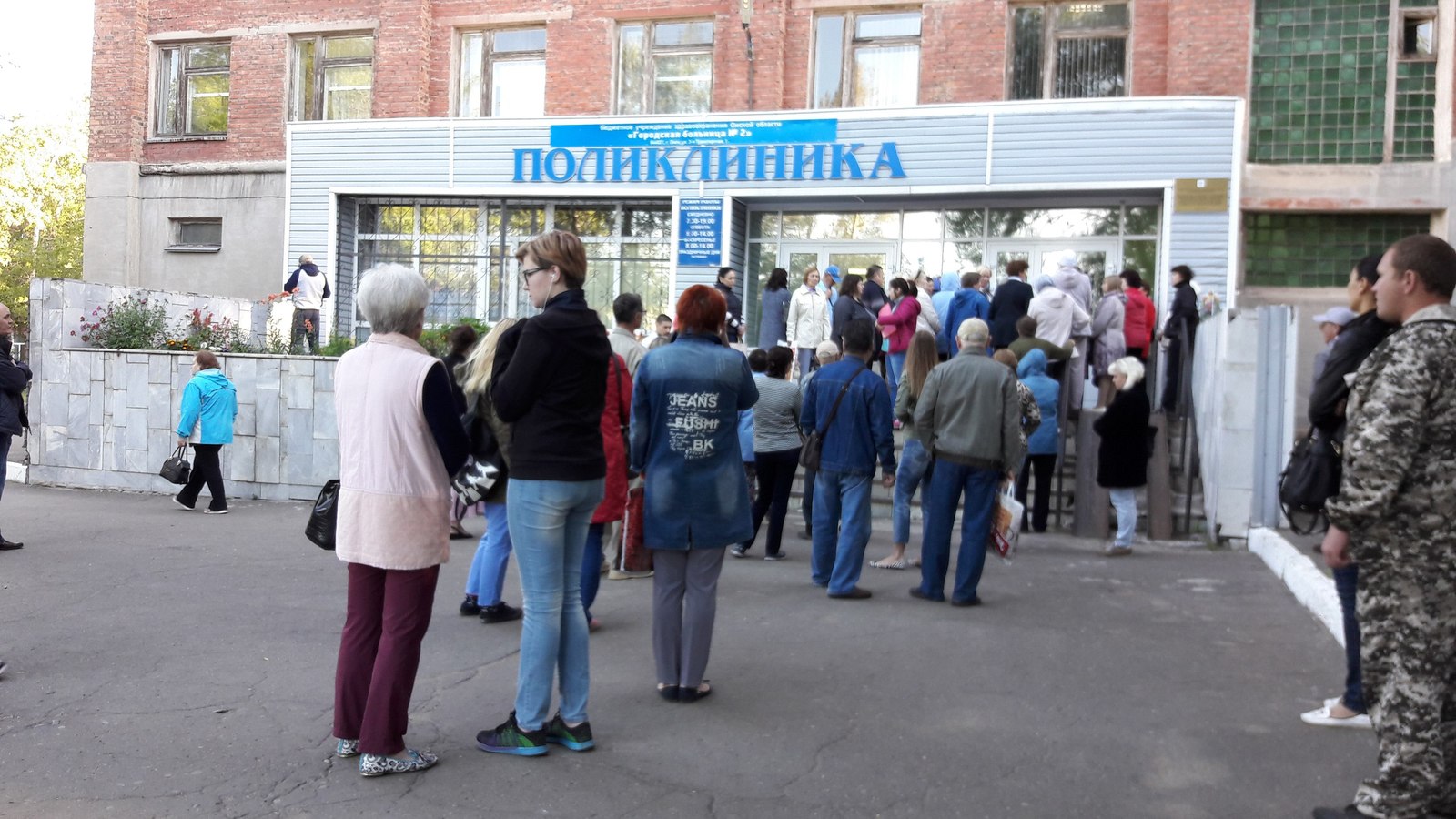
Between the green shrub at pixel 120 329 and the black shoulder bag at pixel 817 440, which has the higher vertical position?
the green shrub at pixel 120 329

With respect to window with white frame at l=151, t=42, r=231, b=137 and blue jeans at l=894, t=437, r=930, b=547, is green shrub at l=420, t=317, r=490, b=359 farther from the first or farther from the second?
window with white frame at l=151, t=42, r=231, b=137

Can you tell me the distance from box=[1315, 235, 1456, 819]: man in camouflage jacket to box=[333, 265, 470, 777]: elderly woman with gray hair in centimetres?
317

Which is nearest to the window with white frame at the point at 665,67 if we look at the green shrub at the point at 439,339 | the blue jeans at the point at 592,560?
the green shrub at the point at 439,339

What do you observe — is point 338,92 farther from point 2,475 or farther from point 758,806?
point 758,806

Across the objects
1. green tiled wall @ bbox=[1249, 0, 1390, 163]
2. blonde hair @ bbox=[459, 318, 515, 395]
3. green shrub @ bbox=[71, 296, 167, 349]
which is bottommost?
blonde hair @ bbox=[459, 318, 515, 395]

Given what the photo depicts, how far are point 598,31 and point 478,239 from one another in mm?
4267

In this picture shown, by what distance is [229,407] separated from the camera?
40.9 feet

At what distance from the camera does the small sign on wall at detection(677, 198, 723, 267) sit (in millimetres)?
A: 19609

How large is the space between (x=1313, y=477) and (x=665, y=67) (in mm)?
17792

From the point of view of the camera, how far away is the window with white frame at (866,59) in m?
20.1

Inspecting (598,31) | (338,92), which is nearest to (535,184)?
(598,31)

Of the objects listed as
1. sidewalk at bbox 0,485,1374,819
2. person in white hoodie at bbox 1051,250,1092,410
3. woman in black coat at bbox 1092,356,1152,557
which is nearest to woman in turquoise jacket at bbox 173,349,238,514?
sidewalk at bbox 0,485,1374,819

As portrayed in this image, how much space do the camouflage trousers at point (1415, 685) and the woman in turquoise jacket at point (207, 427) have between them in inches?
439

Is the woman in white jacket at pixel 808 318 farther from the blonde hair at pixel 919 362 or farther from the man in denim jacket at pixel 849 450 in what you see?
the man in denim jacket at pixel 849 450
